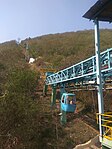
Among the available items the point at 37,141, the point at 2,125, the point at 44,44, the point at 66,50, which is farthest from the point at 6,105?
the point at 44,44

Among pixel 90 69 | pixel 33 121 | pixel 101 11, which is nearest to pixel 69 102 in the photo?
pixel 33 121

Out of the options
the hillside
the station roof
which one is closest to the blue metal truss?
the station roof

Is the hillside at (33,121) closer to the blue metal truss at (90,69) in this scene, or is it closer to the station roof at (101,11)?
the blue metal truss at (90,69)

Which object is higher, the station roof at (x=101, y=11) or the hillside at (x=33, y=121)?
the station roof at (x=101, y=11)

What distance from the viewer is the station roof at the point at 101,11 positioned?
1027 cm

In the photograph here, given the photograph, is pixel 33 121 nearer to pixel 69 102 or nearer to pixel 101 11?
pixel 69 102

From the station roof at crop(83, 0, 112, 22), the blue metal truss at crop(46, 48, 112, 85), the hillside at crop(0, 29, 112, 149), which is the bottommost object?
the hillside at crop(0, 29, 112, 149)

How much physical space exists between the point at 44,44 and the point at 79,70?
4116 centimetres

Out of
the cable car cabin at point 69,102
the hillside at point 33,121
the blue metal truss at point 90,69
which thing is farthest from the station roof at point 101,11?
the cable car cabin at point 69,102

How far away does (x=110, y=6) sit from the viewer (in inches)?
408

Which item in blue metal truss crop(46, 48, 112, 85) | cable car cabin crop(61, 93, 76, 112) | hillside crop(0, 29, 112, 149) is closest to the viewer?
blue metal truss crop(46, 48, 112, 85)

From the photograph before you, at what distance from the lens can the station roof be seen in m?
10.3

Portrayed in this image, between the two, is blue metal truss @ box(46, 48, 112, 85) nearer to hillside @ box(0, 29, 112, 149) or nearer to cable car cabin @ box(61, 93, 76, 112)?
cable car cabin @ box(61, 93, 76, 112)

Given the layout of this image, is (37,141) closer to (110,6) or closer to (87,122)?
(87,122)
